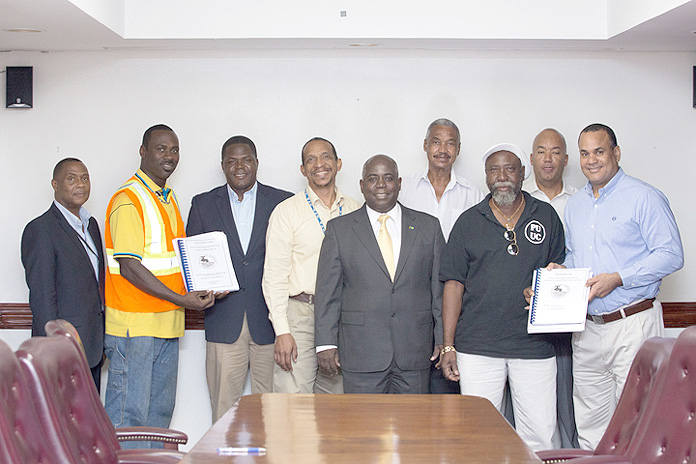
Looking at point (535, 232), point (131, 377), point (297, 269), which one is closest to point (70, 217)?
point (131, 377)

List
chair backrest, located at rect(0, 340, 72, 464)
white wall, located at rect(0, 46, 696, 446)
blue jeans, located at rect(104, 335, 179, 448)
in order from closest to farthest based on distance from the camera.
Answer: chair backrest, located at rect(0, 340, 72, 464), blue jeans, located at rect(104, 335, 179, 448), white wall, located at rect(0, 46, 696, 446)

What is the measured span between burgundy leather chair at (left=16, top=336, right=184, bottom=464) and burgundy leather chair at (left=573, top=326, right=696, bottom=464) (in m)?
1.81

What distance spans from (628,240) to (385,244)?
1.42 meters

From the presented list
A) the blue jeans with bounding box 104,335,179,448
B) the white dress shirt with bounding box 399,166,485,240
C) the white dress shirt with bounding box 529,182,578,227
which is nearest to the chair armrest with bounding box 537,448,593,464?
the white dress shirt with bounding box 399,166,485,240

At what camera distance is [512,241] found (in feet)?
13.0

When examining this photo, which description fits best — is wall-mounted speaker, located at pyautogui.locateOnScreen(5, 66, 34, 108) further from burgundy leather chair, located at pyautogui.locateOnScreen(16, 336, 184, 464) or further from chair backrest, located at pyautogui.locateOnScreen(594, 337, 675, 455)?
chair backrest, located at pyautogui.locateOnScreen(594, 337, 675, 455)

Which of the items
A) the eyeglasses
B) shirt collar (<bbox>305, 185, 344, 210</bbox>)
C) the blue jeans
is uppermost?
shirt collar (<bbox>305, 185, 344, 210</bbox>)

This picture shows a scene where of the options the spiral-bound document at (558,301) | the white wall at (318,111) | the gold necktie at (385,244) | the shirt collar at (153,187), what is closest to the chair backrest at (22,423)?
the gold necktie at (385,244)

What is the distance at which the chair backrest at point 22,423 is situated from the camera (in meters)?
2.16

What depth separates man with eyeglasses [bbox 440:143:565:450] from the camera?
12.9 ft

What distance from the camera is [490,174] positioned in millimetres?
4051

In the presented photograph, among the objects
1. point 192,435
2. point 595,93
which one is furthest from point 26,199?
point 595,93

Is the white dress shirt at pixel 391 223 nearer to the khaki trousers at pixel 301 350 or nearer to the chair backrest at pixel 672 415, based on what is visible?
the khaki trousers at pixel 301 350

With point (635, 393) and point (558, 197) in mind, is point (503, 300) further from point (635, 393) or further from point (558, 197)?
point (558, 197)
